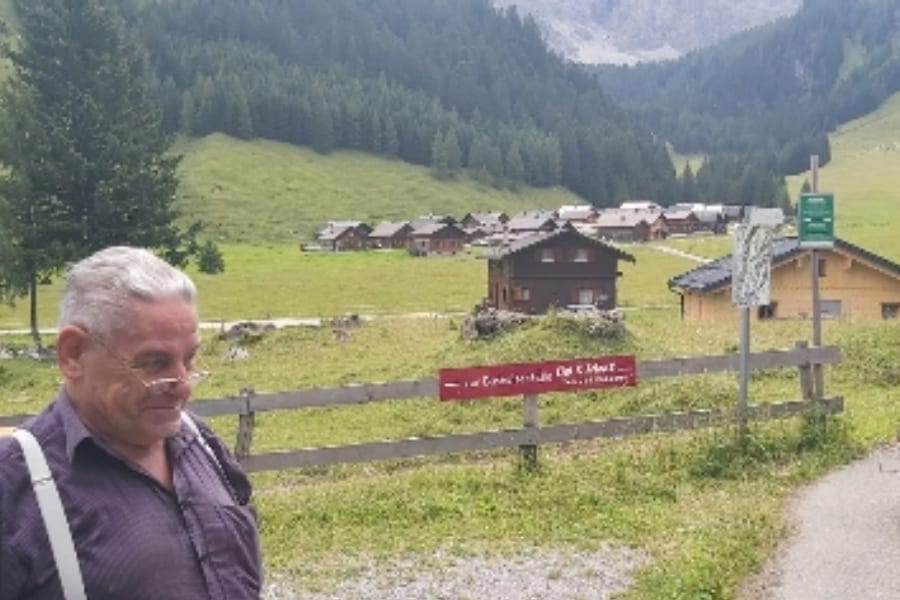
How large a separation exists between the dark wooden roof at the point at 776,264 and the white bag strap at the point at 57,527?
39.5m

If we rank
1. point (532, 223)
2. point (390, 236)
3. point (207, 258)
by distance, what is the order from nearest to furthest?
1. point (207, 258)
2. point (532, 223)
3. point (390, 236)

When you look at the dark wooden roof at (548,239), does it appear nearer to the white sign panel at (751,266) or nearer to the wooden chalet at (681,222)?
the white sign panel at (751,266)

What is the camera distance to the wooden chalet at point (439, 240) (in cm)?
12138

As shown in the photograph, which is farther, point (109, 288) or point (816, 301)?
point (816, 301)

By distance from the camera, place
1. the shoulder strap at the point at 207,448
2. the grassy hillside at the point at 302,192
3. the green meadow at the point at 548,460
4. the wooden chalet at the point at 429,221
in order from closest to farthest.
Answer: the shoulder strap at the point at 207,448
the green meadow at the point at 548,460
the wooden chalet at the point at 429,221
the grassy hillside at the point at 302,192

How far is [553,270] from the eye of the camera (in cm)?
5859

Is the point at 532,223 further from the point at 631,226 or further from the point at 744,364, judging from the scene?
the point at 744,364

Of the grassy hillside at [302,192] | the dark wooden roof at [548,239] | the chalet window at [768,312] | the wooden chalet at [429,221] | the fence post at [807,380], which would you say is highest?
the grassy hillside at [302,192]

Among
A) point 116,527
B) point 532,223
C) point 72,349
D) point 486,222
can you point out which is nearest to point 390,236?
point 486,222

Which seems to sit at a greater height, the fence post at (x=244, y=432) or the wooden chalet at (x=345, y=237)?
the wooden chalet at (x=345, y=237)

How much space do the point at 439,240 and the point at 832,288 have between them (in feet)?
268

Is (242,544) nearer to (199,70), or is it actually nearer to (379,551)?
(379,551)

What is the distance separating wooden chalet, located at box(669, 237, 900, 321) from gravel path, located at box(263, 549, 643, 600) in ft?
113

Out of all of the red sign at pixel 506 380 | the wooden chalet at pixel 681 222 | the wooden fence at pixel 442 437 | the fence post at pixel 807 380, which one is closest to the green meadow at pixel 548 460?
the wooden fence at pixel 442 437
